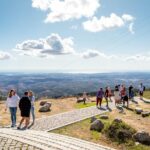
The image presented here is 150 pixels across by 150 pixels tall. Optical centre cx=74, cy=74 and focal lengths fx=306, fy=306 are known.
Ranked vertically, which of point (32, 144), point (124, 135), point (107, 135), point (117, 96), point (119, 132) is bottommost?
point (107, 135)

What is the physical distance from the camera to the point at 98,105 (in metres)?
36.2

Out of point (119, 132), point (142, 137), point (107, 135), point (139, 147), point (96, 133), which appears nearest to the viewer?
point (139, 147)

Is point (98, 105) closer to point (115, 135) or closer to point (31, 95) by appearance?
point (31, 95)

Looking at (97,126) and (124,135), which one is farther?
(97,126)

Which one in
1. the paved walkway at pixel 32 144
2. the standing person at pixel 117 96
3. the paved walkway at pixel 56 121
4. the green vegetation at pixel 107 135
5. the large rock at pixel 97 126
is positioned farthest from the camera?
the standing person at pixel 117 96

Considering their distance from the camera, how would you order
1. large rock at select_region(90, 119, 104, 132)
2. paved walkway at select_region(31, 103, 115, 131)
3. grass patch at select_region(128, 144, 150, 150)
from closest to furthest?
grass patch at select_region(128, 144, 150, 150), large rock at select_region(90, 119, 104, 132), paved walkway at select_region(31, 103, 115, 131)

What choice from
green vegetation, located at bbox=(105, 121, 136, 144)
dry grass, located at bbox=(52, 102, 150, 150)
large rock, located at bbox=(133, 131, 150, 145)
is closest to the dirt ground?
dry grass, located at bbox=(52, 102, 150, 150)

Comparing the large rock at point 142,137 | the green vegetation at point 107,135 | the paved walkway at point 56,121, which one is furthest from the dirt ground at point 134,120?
the large rock at point 142,137

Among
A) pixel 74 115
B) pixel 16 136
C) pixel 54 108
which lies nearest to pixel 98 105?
pixel 54 108

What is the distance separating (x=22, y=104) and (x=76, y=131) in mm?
4211

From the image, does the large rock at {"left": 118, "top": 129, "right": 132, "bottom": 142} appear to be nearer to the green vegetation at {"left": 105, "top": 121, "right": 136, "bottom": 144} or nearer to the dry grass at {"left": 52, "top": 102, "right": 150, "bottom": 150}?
the green vegetation at {"left": 105, "top": 121, "right": 136, "bottom": 144}

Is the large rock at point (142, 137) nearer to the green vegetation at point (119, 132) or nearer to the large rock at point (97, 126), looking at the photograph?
the green vegetation at point (119, 132)

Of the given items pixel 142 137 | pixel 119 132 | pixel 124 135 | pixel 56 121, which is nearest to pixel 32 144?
pixel 119 132

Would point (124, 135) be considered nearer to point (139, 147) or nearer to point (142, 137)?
point (142, 137)
